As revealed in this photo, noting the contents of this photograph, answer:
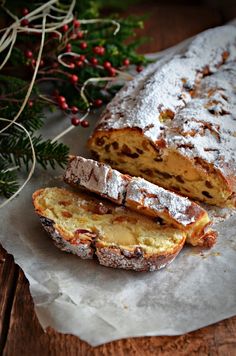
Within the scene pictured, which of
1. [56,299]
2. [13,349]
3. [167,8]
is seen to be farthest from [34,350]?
[167,8]

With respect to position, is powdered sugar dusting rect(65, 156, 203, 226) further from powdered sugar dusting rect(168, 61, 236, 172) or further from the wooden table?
the wooden table

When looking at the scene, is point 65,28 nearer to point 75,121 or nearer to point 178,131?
point 75,121

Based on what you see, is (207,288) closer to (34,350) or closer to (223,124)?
(34,350)

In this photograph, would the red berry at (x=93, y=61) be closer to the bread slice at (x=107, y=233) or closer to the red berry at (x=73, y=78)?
the red berry at (x=73, y=78)

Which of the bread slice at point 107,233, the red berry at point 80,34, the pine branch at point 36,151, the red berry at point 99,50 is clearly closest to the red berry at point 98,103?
the red berry at point 99,50

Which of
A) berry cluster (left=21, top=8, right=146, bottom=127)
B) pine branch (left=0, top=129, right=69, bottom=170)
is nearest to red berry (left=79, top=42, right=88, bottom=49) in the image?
berry cluster (left=21, top=8, right=146, bottom=127)

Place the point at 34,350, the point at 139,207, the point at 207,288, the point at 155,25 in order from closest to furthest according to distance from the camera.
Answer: the point at 34,350 → the point at 207,288 → the point at 139,207 → the point at 155,25

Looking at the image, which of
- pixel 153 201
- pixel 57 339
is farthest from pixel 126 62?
pixel 57 339
